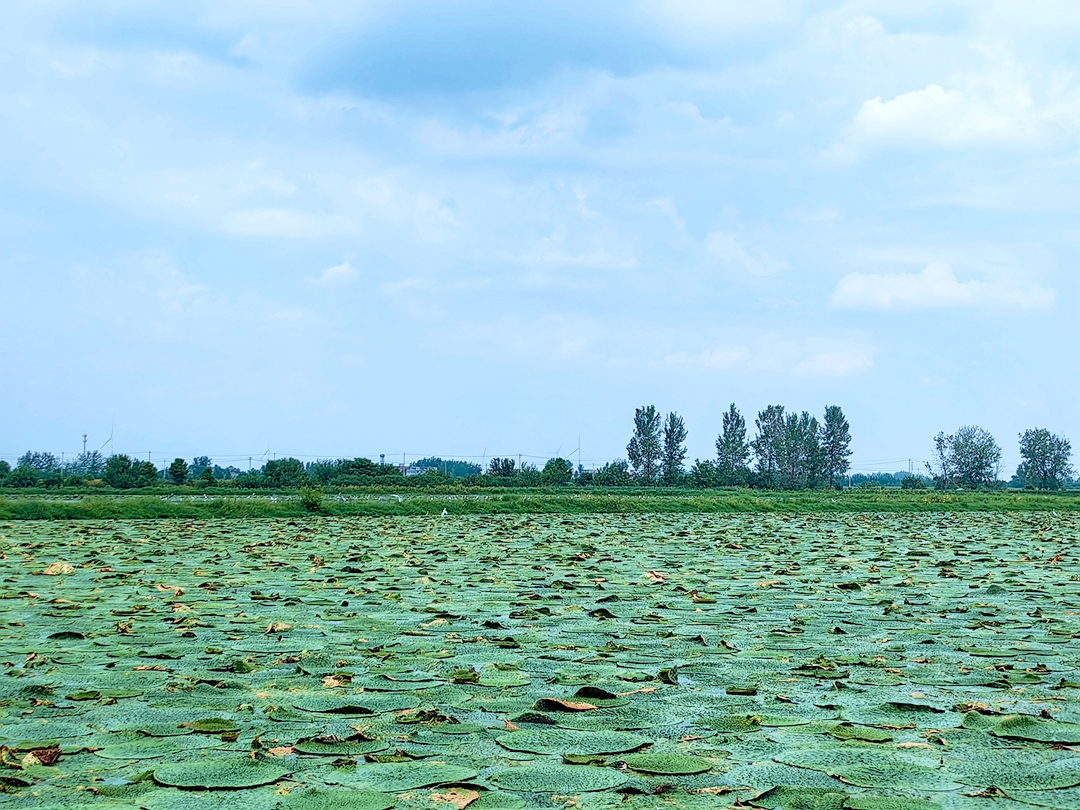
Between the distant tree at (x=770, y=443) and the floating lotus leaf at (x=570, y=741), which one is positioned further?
the distant tree at (x=770, y=443)

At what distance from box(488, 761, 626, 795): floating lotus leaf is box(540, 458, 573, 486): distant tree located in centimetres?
4857

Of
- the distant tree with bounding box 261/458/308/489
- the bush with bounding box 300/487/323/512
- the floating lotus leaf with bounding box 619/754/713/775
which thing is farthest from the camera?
the distant tree with bounding box 261/458/308/489

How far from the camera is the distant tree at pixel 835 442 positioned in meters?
66.8

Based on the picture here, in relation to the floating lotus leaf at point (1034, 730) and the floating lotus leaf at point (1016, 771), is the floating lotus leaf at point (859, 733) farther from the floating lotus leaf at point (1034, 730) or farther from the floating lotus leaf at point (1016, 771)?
the floating lotus leaf at point (1034, 730)

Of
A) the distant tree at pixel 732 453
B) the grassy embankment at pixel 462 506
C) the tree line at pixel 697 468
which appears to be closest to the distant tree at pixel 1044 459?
the tree line at pixel 697 468

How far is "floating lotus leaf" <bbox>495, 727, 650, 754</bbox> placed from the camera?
331 centimetres

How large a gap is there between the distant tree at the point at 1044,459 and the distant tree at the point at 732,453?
23080 millimetres

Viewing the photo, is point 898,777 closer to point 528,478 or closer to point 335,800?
point 335,800

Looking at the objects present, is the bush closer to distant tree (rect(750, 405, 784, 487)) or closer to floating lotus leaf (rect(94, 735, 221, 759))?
floating lotus leaf (rect(94, 735, 221, 759))

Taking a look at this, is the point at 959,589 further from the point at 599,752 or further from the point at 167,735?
the point at 167,735

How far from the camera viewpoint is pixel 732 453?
65.1 meters

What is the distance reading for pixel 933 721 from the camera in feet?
12.1

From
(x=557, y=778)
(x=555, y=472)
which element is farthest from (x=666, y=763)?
(x=555, y=472)

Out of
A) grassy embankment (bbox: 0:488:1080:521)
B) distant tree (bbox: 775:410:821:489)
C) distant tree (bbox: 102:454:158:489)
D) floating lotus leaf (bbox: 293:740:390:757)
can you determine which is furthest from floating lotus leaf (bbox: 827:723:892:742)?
distant tree (bbox: 775:410:821:489)
